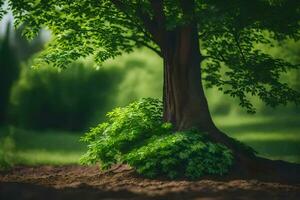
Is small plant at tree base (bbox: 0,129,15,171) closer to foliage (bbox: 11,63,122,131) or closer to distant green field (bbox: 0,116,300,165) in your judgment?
distant green field (bbox: 0,116,300,165)

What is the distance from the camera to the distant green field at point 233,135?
20.2 meters

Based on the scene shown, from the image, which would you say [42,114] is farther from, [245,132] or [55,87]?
[245,132]

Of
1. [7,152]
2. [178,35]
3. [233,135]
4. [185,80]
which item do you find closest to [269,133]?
[233,135]

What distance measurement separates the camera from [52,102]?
109ft

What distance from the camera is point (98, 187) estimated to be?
1073 centimetres

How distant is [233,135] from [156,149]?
15.4 m

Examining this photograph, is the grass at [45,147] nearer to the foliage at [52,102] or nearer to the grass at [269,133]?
the foliage at [52,102]

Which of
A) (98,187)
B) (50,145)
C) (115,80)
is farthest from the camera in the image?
(115,80)

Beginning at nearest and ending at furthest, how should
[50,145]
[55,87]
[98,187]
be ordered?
[98,187] → [50,145] → [55,87]

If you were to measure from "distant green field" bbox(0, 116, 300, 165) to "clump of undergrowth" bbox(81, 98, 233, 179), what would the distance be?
21.5 ft

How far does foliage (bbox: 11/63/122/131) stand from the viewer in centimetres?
3316

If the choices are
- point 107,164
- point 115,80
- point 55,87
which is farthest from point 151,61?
point 107,164

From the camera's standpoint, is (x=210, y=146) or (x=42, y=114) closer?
(x=210, y=146)

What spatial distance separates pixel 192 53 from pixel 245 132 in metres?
14.8
